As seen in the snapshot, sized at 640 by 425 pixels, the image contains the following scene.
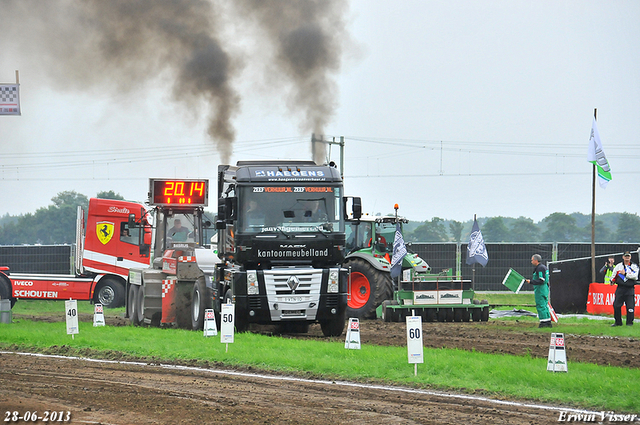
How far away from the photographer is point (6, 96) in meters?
19.9

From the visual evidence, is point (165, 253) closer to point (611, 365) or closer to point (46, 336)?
point (46, 336)

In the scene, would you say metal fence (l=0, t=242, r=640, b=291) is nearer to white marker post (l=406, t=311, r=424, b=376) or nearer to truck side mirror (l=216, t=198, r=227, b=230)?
truck side mirror (l=216, t=198, r=227, b=230)

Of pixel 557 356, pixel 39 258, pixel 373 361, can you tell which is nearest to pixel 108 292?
pixel 39 258

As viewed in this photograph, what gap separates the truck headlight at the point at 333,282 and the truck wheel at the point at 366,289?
17.2 ft

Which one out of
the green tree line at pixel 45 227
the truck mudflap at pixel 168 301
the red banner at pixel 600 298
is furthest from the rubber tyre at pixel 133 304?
the green tree line at pixel 45 227

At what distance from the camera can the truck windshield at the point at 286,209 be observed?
54.6 ft

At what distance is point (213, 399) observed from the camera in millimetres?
10133

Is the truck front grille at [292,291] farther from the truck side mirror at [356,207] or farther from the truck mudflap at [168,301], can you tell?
the truck mudflap at [168,301]

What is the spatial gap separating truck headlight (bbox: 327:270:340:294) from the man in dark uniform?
22.4 feet

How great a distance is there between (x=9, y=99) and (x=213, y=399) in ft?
41.0

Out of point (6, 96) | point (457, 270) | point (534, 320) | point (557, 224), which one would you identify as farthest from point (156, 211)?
point (557, 224)

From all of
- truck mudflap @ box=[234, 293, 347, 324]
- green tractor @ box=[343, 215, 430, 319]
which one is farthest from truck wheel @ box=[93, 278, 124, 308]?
truck mudflap @ box=[234, 293, 347, 324]

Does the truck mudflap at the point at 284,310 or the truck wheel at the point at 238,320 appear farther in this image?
the truck wheel at the point at 238,320

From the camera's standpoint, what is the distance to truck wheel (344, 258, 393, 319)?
22312 mm
